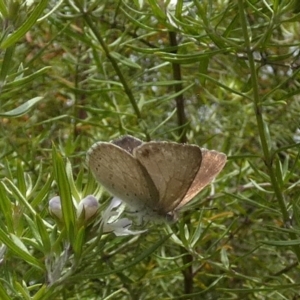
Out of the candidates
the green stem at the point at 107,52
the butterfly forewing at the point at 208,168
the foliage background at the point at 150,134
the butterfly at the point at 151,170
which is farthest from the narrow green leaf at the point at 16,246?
the green stem at the point at 107,52

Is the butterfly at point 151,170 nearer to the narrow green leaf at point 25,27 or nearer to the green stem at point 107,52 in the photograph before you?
the narrow green leaf at point 25,27

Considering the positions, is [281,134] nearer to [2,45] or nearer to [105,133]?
[105,133]

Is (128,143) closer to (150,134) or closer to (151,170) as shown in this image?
(151,170)

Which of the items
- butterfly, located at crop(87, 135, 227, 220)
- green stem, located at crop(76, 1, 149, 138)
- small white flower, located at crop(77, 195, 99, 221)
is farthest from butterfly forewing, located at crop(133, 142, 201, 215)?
green stem, located at crop(76, 1, 149, 138)

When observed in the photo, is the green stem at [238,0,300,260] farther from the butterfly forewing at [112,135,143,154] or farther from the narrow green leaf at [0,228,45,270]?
the narrow green leaf at [0,228,45,270]

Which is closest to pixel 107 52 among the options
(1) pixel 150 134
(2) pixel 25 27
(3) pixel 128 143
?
(1) pixel 150 134

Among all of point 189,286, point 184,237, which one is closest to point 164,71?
point 189,286
